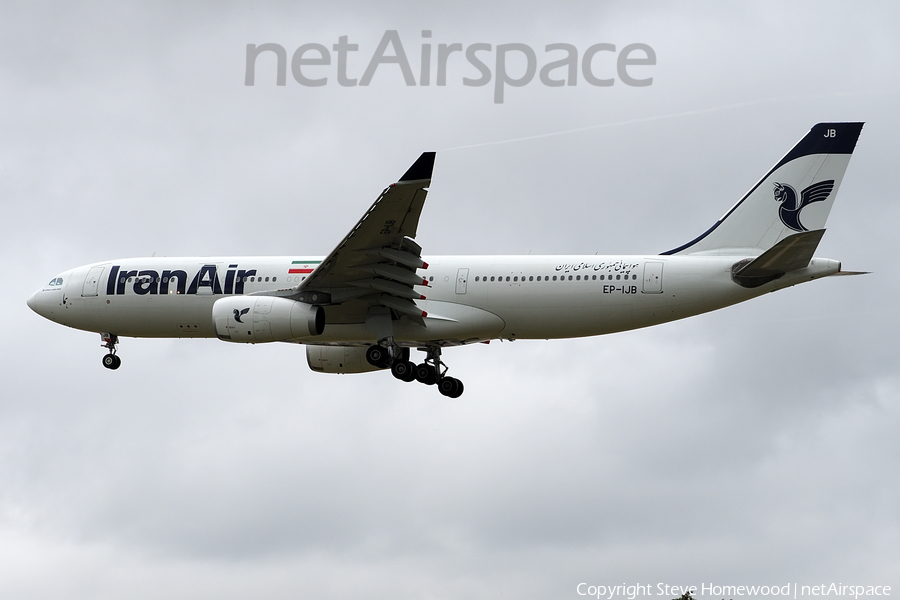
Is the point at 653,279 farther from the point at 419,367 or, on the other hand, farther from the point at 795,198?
the point at 419,367

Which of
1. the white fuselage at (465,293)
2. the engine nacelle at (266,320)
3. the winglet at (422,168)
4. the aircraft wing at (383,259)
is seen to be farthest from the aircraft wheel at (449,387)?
the winglet at (422,168)

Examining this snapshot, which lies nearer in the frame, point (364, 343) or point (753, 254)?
point (753, 254)

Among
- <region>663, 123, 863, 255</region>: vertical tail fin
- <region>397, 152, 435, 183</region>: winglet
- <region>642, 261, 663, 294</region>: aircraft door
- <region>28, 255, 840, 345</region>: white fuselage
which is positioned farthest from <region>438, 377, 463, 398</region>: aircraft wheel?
<region>397, 152, 435, 183</region>: winglet

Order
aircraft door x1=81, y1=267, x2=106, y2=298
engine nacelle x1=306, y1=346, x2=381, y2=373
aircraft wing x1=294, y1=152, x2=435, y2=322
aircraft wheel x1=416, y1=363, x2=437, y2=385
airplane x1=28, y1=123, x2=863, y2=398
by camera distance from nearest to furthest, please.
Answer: aircraft wing x1=294, y1=152, x2=435, y2=322, airplane x1=28, y1=123, x2=863, y2=398, aircraft wheel x1=416, y1=363, x2=437, y2=385, aircraft door x1=81, y1=267, x2=106, y2=298, engine nacelle x1=306, y1=346, x2=381, y2=373

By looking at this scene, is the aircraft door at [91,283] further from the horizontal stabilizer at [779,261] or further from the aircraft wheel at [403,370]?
the horizontal stabilizer at [779,261]

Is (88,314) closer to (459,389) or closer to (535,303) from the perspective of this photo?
(459,389)

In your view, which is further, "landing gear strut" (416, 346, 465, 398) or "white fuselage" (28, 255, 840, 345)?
"landing gear strut" (416, 346, 465, 398)

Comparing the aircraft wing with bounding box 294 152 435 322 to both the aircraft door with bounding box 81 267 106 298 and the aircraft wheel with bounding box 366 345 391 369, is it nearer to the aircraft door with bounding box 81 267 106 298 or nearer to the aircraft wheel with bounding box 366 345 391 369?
the aircraft wheel with bounding box 366 345 391 369

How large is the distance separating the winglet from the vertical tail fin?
364 inches

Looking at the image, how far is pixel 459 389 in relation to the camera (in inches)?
1596

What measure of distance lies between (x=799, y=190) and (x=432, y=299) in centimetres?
1189

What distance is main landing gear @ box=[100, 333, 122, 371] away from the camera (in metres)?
41.1

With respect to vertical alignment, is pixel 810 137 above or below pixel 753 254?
above

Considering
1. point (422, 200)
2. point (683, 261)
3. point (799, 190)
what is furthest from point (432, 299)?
point (799, 190)
